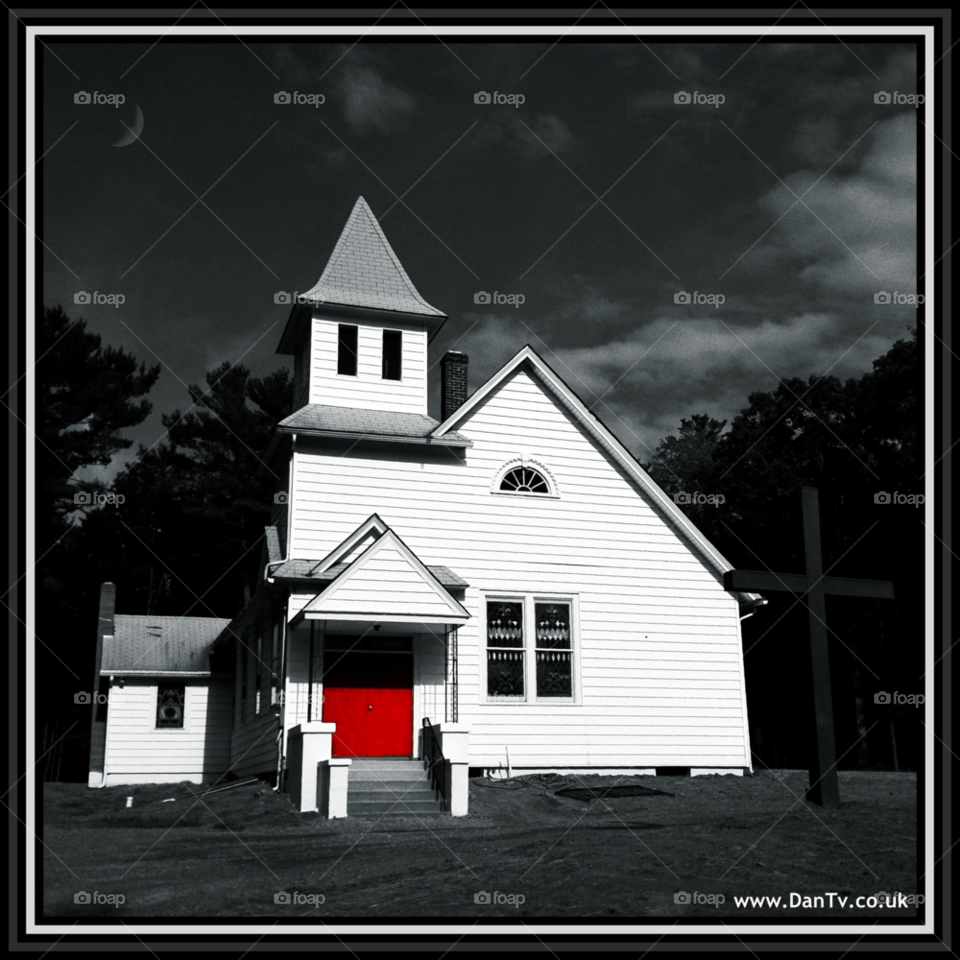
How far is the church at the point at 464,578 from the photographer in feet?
54.2

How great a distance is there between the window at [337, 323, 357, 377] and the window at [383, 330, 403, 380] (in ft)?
1.84

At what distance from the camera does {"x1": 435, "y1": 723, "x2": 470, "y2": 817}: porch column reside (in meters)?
14.0

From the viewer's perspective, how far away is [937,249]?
251 inches

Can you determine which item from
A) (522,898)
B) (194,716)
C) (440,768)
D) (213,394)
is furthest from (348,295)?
(213,394)

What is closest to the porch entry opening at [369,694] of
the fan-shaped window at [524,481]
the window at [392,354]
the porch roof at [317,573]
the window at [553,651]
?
the porch roof at [317,573]

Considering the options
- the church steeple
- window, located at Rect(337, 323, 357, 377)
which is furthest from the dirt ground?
window, located at Rect(337, 323, 357, 377)

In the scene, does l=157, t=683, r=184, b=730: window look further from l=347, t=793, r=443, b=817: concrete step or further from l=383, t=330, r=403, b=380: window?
l=347, t=793, r=443, b=817: concrete step

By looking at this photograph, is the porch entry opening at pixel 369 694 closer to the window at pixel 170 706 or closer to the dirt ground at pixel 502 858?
the dirt ground at pixel 502 858

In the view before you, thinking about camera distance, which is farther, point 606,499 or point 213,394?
point 213,394

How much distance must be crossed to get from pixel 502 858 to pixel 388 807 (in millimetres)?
4417

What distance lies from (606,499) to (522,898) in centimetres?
1134

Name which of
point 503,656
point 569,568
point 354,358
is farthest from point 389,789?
point 354,358

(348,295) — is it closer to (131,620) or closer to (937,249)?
(131,620)
